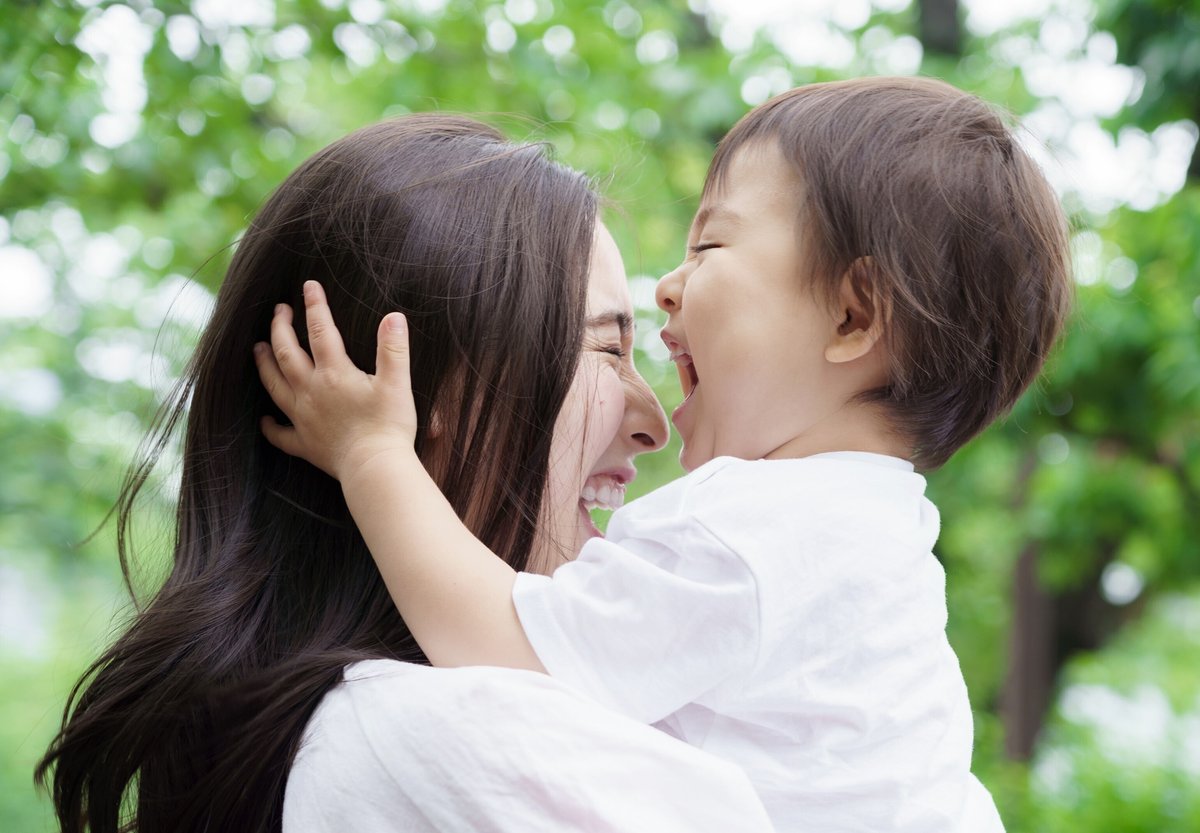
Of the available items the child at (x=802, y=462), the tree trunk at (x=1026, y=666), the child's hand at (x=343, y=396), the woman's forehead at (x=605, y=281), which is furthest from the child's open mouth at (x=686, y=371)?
the tree trunk at (x=1026, y=666)

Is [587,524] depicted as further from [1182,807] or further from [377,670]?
[1182,807]

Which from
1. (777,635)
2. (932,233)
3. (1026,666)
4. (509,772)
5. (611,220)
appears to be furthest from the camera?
(1026,666)

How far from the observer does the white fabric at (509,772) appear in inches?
47.0

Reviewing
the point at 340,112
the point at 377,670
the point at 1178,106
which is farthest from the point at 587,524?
the point at 340,112

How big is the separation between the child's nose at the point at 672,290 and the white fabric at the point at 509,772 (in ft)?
2.06

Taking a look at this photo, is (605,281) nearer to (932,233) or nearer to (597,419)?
(597,419)

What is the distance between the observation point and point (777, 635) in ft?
4.26

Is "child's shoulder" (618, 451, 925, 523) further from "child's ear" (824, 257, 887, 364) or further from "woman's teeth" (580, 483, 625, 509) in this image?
"woman's teeth" (580, 483, 625, 509)

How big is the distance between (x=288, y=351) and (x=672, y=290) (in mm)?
530

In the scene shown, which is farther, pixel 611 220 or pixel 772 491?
pixel 611 220

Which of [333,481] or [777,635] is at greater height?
[333,481]

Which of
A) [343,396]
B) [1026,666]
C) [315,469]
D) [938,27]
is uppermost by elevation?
[343,396]

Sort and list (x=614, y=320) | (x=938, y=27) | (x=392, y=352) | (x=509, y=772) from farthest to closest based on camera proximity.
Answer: (x=938, y=27)
(x=614, y=320)
(x=392, y=352)
(x=509, y=772)

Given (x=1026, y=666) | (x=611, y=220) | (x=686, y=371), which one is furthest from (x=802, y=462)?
(x=1026, y=666)
